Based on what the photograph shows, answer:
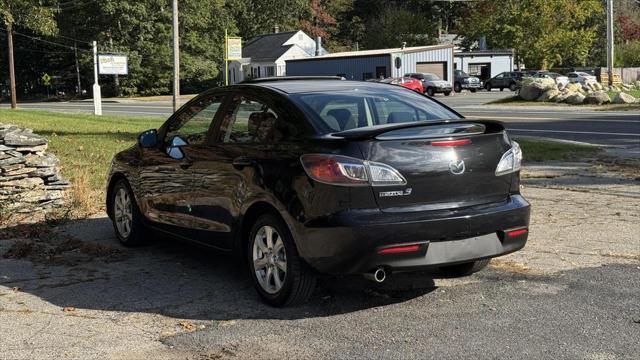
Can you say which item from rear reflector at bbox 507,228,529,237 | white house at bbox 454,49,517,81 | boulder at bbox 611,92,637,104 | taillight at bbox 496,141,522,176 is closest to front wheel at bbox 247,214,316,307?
rear reflector at bbox 507,228,529,237

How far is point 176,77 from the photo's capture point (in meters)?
27.4

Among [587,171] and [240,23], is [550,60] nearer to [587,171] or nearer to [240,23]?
[240,23]

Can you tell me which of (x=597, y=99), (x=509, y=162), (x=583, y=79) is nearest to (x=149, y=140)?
(x=509, y=162)

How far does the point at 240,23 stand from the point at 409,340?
88483 mm

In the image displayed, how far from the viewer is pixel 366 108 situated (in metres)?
5.55

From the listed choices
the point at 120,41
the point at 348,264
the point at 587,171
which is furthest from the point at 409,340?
the point at 120,41

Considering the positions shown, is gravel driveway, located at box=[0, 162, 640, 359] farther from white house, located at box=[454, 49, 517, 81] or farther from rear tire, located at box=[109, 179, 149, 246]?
white house, located at box=[454, 49, 517, 81]

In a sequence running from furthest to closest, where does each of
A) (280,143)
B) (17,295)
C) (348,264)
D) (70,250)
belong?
(70,250)
(17,295)
(280,143)
(348,264)

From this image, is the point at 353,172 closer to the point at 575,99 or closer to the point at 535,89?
Answer: the point at 575,99

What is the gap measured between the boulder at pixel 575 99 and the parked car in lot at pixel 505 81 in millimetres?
19385

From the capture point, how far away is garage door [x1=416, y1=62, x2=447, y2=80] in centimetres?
5775

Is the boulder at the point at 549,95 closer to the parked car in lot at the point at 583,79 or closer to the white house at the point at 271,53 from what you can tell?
the parked car in lot at the point at 583,79

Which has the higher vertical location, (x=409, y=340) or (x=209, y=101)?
(x=209, y=101)

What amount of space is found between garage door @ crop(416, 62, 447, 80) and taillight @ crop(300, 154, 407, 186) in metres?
54.2
